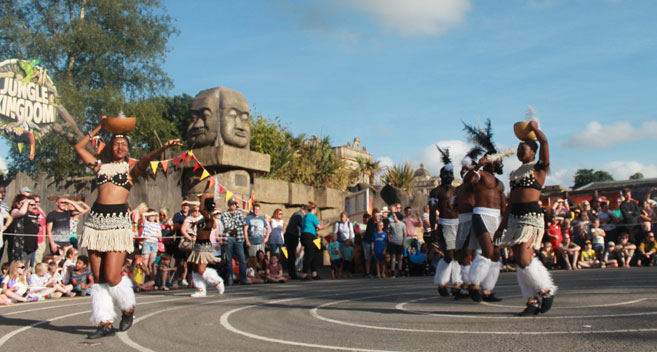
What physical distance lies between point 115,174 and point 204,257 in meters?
4.30

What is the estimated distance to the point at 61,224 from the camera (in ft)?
42.4

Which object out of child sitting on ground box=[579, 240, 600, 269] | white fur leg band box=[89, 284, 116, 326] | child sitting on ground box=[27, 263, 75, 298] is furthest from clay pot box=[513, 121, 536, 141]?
child sitting on ground box=[579, 240, 600, 269]

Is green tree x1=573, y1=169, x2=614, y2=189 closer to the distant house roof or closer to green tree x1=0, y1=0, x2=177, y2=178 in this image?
the distant house roof

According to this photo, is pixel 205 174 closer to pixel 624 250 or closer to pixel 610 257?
pixel 610 257

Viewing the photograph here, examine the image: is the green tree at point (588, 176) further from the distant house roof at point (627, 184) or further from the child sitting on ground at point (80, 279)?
the child sitting on ground at point (80, 279)

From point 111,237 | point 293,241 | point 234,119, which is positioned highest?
point 234,119

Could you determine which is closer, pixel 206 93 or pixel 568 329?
pixel 568 329

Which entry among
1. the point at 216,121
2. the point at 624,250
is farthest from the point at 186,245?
the point at 624,250

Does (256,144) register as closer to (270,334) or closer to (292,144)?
(292,144)

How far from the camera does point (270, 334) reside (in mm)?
5961

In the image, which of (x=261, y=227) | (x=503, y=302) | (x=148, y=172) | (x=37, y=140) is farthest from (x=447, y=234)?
(x=37, y=140)

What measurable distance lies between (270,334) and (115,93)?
25195mm

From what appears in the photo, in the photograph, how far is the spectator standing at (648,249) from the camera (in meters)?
17.4

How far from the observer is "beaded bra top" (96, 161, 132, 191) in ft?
21.4
